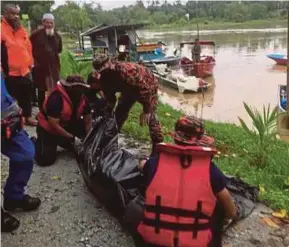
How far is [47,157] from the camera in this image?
432 centimetres

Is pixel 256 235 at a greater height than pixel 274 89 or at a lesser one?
greater

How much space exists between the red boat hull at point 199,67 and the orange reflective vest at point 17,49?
61.3ft

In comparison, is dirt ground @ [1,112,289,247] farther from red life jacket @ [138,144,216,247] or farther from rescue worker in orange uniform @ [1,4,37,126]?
rescue worker in orange uniform @ [1,4,37,126]

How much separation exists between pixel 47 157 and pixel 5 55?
1.65 m

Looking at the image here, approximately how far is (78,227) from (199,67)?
21.2 m

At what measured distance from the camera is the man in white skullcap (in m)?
6.32

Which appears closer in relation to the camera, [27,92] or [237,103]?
[27,92]

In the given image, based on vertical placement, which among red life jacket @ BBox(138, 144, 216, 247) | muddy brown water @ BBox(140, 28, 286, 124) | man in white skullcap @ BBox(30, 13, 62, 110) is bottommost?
muddy brown water @ BBox(140, 28, 286, 124)

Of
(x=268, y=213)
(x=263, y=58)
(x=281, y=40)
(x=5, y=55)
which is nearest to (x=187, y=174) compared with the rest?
(x=268, y=213)

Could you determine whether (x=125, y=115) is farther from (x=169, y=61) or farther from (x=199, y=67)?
(x=169, y=61)

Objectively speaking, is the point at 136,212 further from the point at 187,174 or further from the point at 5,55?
the point at 5,55

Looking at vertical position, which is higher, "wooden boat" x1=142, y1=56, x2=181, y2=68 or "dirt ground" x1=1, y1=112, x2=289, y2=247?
"dirt ground" x1=1, y1=112, x2=289, y2=247

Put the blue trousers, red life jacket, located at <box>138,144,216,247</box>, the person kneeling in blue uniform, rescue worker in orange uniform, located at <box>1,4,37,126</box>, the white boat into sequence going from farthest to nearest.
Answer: the white boat → rescue worker in orange uniform, located at <box>1,4,37,126</box> → the blue trousers → the person kneeling in blue uniform → red life jacket, located at <box>138,144,216,247</box>

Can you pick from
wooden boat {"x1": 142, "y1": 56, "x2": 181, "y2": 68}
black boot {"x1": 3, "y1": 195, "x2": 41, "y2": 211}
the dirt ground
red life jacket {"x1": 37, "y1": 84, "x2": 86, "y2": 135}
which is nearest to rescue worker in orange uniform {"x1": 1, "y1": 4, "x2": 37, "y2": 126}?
red life jacket {"x1": 37, "y1": 84, "x2": 86, "y2": 135}
